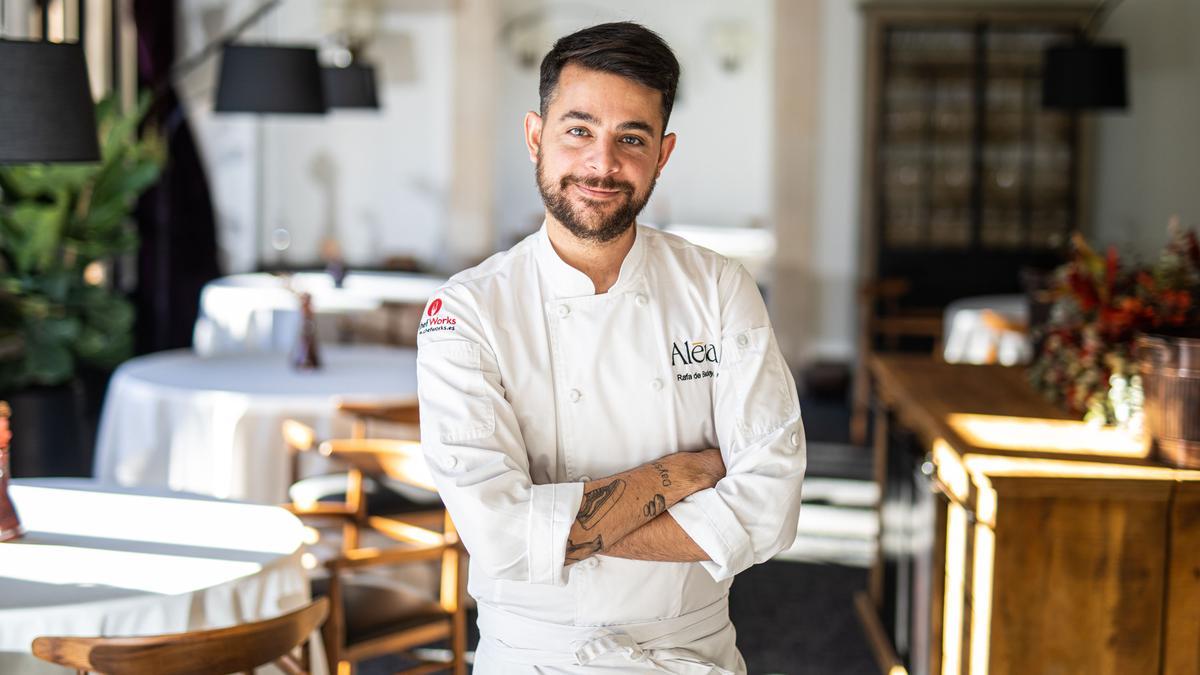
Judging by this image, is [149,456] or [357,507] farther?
[149,456]

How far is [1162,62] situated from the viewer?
7137 millimetres

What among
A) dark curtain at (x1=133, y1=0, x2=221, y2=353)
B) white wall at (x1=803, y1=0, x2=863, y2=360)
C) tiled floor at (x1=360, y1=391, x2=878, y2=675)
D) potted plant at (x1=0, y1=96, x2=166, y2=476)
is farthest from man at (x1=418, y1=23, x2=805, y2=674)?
white wall at (x1=803, y1=0, x2=863, y2=360)

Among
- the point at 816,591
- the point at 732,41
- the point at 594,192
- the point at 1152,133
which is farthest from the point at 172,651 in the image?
the point at 732,41

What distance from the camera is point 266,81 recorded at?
466 cm

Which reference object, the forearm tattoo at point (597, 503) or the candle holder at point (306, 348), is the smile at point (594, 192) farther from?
the candle holder at point (306, 348)

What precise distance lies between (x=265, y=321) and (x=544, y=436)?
4.55m

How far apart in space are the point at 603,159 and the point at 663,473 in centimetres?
49

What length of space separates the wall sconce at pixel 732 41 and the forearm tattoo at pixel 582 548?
8941 millimetres

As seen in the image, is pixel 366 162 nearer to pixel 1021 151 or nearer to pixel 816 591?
pixel 1021 151

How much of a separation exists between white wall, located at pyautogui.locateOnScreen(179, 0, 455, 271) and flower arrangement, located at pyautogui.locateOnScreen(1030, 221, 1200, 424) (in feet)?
Result: 20.8

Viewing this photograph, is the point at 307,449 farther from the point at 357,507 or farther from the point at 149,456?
the point at 149,456

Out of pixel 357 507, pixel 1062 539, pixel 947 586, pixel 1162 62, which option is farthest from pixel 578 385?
pixel 1162 62

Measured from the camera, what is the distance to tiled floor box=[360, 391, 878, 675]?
4.30m

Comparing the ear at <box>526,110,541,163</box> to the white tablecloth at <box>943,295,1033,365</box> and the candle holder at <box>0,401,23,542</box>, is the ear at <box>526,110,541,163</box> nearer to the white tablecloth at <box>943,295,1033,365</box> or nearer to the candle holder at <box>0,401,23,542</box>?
the candle holder at <box>0,401,23,542</box>
